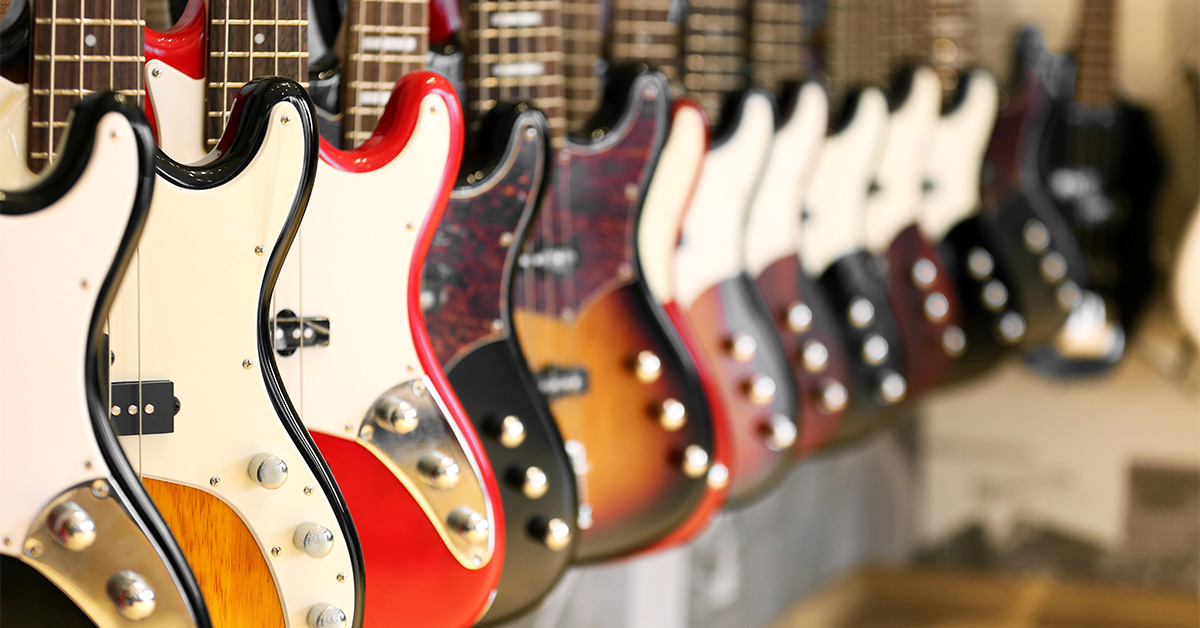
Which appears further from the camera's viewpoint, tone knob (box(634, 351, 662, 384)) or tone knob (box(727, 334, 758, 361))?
tone knob (box(727, 334, 758, 361))

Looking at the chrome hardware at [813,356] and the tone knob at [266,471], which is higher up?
the tone knob at [266,471]

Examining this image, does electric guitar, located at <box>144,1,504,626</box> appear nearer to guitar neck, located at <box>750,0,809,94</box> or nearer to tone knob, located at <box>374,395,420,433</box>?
tone knob, located at <box>374,395,420,433</box>

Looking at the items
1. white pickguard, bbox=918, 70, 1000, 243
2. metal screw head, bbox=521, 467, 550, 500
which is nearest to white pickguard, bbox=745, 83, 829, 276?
white pickguard, bbox=918, 70, 1000, 243

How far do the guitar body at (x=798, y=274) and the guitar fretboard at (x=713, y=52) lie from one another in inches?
3.9

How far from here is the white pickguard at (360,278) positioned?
2.68 feet

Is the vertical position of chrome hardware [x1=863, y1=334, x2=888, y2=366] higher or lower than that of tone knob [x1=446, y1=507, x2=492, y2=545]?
higher

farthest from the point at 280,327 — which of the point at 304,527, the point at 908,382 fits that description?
the point at 908,382

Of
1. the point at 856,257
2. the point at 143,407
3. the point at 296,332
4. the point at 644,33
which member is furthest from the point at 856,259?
the point at 143,407

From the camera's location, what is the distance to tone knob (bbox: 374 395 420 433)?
0.85 meters

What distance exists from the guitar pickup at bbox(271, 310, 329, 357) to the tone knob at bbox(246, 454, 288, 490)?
0.09m

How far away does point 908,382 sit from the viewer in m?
1.67

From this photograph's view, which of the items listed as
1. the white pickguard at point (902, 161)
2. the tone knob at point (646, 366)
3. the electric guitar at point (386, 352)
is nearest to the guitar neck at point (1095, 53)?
the white pickguard at point (902, 161)

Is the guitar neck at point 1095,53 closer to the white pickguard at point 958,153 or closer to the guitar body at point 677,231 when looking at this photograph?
the white pickguard at point 958,153

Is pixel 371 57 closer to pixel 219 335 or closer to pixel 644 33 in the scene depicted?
pixel 219 335
